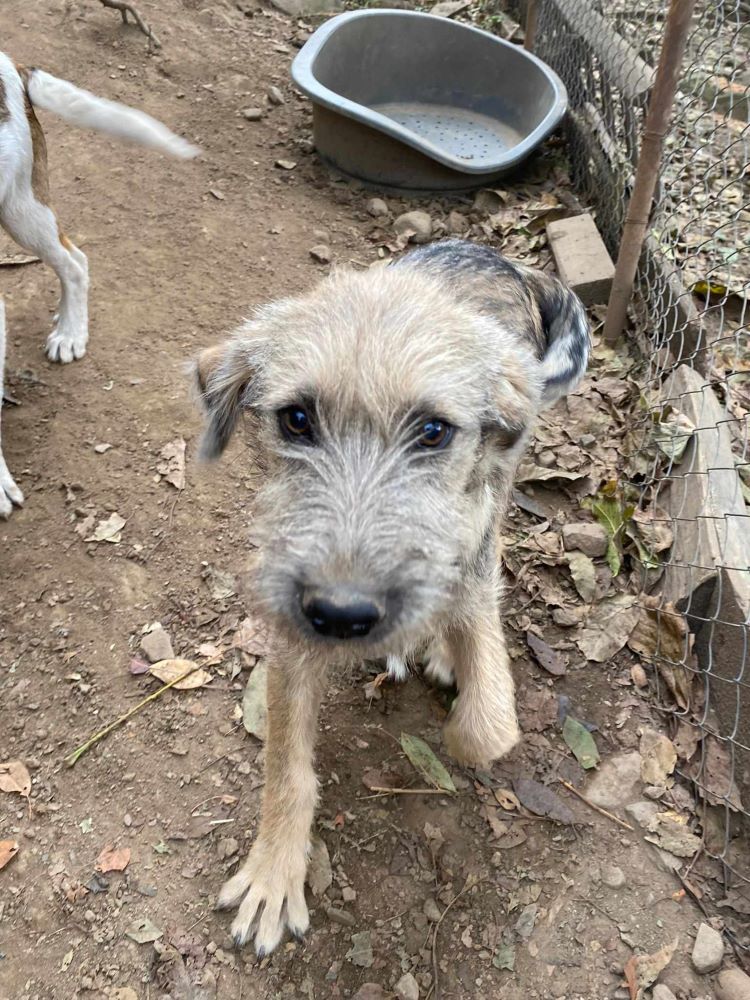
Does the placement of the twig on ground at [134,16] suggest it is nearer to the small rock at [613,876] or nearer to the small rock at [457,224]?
the small rock at [457,224]

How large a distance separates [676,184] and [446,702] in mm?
3566

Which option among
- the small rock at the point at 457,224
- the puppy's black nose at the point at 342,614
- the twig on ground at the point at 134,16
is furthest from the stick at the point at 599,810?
the twig on ground at the point at 134,16

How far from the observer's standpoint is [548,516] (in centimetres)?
355

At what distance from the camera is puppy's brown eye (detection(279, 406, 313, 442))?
6.73ft

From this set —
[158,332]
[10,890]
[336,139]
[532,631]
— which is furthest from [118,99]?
[10,890]

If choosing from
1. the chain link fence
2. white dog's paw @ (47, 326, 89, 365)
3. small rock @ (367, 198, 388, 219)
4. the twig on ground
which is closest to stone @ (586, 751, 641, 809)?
the chain link fence

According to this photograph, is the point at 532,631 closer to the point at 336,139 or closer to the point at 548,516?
the point at 548,516

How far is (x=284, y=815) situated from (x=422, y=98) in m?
6.04

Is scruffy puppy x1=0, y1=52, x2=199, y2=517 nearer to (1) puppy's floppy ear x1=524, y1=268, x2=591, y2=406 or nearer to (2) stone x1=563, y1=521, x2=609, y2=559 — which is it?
(1) puppy's floppy ear x1=524, y1=268, x2=591, y2=406

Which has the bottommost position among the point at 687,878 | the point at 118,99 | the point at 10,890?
the point at 10,890

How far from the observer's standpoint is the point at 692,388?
345 centimetres

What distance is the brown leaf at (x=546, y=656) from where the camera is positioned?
2986mm

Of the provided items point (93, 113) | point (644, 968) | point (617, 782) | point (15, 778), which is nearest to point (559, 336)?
point (617, 782)

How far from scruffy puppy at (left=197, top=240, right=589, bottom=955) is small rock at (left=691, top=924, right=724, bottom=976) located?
0.79m
